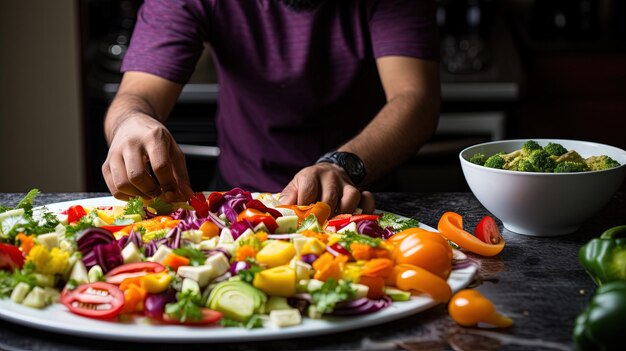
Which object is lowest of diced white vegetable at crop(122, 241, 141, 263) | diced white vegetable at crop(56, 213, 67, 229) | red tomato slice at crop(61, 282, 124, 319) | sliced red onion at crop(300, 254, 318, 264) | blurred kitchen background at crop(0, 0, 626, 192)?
blurred kitchen background at crop(0, 0, 626, 192)

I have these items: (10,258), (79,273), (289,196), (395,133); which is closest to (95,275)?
(79,273)

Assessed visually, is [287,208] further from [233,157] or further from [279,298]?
[233,157]

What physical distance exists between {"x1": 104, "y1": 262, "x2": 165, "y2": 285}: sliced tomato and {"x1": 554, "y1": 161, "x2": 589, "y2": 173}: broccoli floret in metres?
0.65

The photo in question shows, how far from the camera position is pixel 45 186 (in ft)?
11.3

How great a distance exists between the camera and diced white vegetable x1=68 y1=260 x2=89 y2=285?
114 cm

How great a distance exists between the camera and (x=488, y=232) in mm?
1389

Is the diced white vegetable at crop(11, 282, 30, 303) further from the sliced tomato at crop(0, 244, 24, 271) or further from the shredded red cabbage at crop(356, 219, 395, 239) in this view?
the shredded red cabbage at crop(356, 219, 395, 239)

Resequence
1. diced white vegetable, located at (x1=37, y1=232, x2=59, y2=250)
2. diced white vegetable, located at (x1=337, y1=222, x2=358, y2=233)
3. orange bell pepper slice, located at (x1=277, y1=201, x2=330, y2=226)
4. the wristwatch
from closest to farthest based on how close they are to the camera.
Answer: diced white vegetable, located at (x1=37, y1=232, x2=59, y2=250) < diced white vegetable, located at (x1=337, y1=222, x2=358, y2=233) < orange bell pepper slice, located at (x1=277, y1=201, x2=330, y2=226) < the wristwatch

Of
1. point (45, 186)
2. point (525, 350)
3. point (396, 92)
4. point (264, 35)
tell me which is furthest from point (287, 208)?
point (45, 186)

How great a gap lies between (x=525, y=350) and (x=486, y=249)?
1.11 ft

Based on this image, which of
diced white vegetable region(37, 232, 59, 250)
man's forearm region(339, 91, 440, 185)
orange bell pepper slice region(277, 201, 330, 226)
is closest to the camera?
diced white vegetable region(37, 232, 59, 250)

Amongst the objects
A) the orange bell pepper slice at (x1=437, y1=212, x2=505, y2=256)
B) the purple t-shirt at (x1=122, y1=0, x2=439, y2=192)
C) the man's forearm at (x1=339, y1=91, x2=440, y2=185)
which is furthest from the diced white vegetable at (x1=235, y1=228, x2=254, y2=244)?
the purple t-shirt at (x1=122, y1=0, x2=439, y2=192)

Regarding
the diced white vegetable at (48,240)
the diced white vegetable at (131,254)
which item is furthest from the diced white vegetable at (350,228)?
the diced white vegetable at (48,240)

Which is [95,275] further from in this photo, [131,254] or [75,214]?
[75,214]
